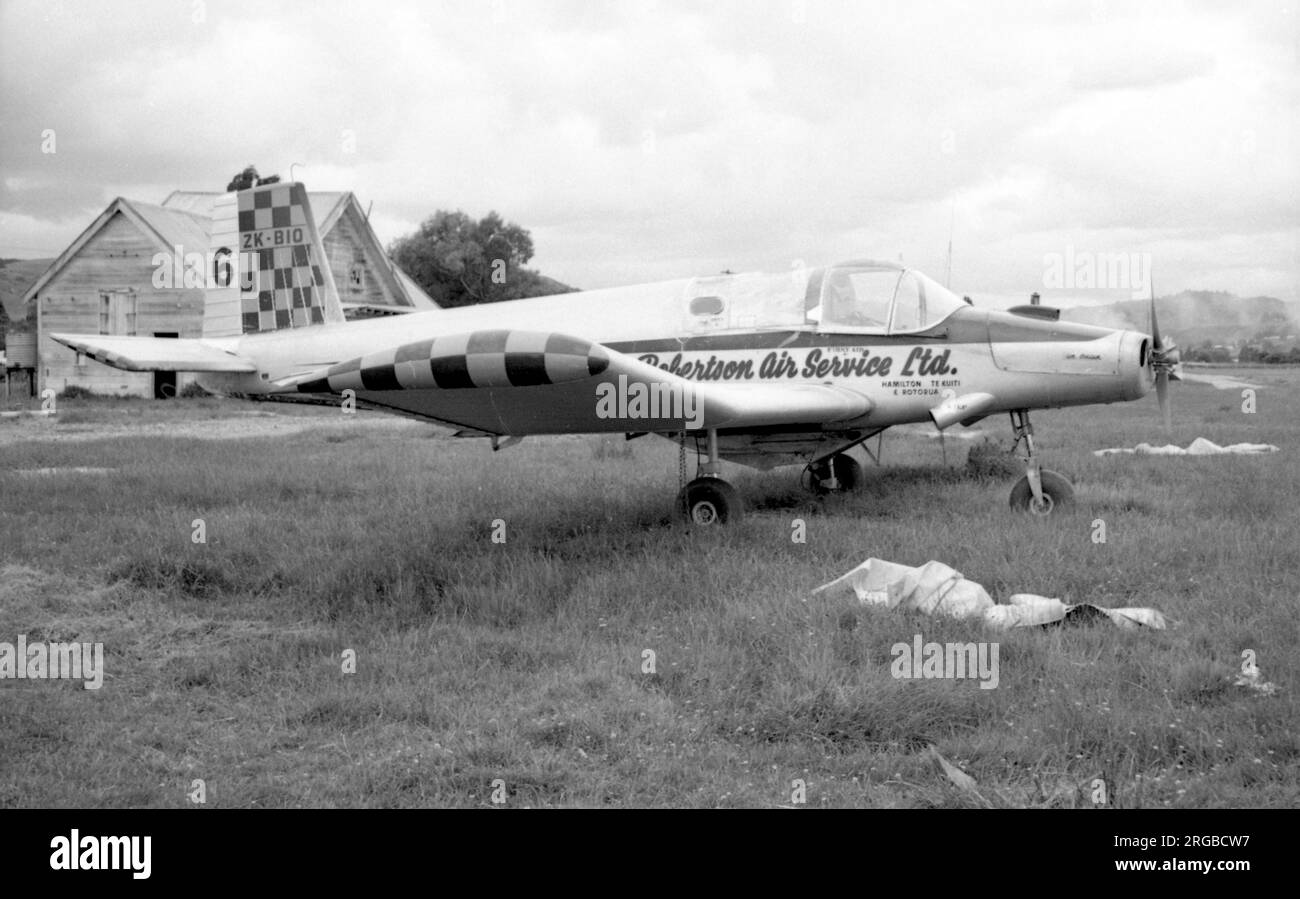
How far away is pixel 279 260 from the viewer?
10047 mm

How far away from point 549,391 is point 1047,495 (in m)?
4.46

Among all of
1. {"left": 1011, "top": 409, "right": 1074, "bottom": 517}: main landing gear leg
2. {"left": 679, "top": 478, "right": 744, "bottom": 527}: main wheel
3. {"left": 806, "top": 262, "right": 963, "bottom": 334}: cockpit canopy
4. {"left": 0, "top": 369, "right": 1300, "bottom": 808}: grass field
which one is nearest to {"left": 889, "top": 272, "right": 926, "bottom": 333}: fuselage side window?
{"left": 806, "top": 262, "right": 963, "bottom": 334}: cockpit canopy

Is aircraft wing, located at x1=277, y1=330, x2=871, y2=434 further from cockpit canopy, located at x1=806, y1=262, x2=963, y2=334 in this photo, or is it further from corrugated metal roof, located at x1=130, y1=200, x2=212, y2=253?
corrugated metal roof, located at x1=130, y1=200, x2=212, y2=253

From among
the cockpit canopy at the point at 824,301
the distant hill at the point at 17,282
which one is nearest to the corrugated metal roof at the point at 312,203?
the distant hill at the point at 17,282

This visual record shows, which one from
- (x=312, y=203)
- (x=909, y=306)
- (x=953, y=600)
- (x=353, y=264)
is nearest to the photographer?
(x=953, y=600)

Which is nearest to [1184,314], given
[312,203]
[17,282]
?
[312,203]

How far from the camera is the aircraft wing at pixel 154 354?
7809 millimetres

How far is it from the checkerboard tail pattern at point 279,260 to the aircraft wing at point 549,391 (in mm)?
3254

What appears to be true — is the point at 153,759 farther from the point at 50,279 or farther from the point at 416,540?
the point at 50,279

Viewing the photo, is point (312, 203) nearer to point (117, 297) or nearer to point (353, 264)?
point (353, 264)

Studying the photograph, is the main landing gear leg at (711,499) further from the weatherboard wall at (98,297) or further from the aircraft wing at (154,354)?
the weatherboard wall at (98,297)

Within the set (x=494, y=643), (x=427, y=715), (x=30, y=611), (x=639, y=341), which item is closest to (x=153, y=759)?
(x=427, y=715)

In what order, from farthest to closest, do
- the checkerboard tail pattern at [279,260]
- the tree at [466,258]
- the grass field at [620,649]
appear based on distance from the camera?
A: the tree at [466,258] → the checkerboard tail pattern at [279,260] → the grass field at [620,649]
